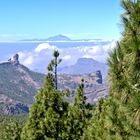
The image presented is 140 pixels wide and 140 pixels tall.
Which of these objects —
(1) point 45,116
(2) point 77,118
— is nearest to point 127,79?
(1) point 45,116

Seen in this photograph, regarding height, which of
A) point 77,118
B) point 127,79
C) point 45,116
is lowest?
point 77,118

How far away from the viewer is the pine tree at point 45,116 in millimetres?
35781

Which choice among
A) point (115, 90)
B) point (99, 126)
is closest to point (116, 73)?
point (115, 90)

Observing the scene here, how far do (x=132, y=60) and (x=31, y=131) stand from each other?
2508 centimetres

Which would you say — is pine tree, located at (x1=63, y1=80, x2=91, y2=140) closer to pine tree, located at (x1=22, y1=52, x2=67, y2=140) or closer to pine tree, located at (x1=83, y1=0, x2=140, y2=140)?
pine tree, located at (x1=22, y1=52, x2=67, y2=140)

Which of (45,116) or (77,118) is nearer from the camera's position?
(45,116)

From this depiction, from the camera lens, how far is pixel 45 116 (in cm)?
3559

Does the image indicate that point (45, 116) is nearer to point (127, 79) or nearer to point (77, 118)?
point (77, 118)

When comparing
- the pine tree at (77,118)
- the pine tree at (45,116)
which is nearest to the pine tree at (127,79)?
the pine tree at (45,116)

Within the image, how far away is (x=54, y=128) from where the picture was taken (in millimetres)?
36375

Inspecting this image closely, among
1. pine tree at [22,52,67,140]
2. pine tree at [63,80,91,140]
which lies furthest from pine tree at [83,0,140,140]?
pine tree at [63,80,91,140]

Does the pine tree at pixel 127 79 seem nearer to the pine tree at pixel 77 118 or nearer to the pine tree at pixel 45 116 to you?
the pine tree at pixel 45 116

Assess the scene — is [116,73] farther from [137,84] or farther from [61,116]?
[61,116]

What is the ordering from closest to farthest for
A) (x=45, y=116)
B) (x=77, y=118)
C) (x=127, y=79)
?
(x=127, y=79), (x=45, y=116), (x=77, y=118)
